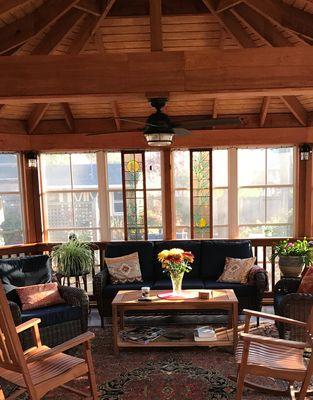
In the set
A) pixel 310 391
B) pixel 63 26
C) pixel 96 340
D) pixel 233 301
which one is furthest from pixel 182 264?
pixel 63 26

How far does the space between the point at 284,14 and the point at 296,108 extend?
7.03 ft

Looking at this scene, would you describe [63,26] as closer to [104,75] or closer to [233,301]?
[104,75]

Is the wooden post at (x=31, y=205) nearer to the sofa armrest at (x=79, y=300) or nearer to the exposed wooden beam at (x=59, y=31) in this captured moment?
the sofa armrest at (x=79, y=300)

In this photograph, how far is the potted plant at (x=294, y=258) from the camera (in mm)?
4609

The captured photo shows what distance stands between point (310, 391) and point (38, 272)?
303 cm

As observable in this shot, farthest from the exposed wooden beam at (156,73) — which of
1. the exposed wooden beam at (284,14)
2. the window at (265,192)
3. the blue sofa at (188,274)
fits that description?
the window at (265,192)

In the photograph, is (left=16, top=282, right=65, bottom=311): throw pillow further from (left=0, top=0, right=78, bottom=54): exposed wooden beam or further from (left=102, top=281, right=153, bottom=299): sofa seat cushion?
(left=0, top=0, right=78, bottom=54): exposed wooden beam

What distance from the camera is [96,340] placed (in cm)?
408

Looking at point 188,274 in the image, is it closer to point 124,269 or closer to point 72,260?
point 124,269

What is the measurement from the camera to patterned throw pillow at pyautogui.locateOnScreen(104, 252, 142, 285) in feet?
15.3

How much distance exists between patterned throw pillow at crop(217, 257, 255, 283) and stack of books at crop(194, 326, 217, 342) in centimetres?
91

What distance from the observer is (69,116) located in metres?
5.52

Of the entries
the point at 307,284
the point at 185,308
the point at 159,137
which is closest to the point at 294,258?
the point at 307,284

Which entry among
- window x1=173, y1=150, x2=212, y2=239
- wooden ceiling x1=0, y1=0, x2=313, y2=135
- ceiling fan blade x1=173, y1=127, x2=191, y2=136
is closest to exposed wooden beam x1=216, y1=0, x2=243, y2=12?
wooden ceiling x1=0, y1=0, x2=313, y2=135
